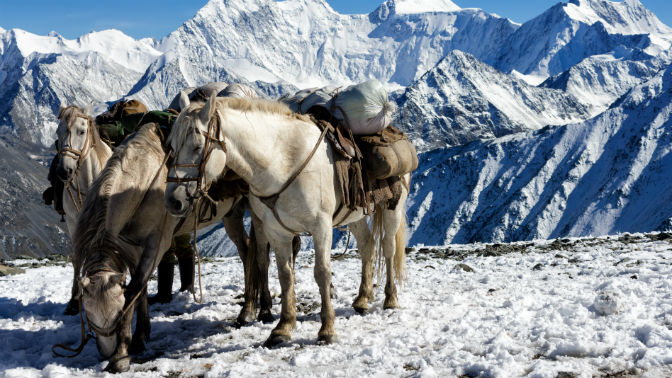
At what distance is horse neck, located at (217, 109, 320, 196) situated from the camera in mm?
5855

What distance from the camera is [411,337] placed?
588 cm

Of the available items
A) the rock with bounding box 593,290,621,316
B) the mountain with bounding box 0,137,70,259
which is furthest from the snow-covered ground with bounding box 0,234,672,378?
the mountain with bounding box 0,137,70,259

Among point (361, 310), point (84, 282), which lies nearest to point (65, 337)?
point (84, 282)

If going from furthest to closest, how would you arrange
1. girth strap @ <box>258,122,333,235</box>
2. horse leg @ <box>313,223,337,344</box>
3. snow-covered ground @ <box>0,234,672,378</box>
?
1. horse leg @ <box>313,223,337,344</box>
2. girth strap @ <box>258,122,333,235</box>
3. snow-covered ground @ <box>0,234,672,378</box>

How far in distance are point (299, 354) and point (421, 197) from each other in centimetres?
13114

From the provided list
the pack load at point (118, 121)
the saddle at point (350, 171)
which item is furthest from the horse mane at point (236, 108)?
the pack load at point (118, 121)

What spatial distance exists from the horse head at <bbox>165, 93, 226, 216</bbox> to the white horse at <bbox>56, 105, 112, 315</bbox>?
2706 millimetres

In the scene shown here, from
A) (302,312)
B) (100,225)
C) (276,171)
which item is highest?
(276,171)

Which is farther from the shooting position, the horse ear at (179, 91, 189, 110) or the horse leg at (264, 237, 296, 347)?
the horse leg at (264, 237, 296, 347)

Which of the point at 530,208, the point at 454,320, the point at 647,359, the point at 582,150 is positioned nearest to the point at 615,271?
the point at 454,320

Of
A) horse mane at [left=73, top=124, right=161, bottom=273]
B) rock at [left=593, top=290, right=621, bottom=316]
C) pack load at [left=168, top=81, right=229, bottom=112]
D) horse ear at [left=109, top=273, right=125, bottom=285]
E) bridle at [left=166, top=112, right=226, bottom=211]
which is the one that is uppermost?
pack load at [left=168, top=81, right=229, bottom=112]

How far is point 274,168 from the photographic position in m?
6.04

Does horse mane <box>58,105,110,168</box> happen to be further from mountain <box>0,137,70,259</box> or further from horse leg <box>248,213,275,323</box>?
mountain <box>0,137,70,259</box>

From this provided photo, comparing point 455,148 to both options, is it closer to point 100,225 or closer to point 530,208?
point 530,208
